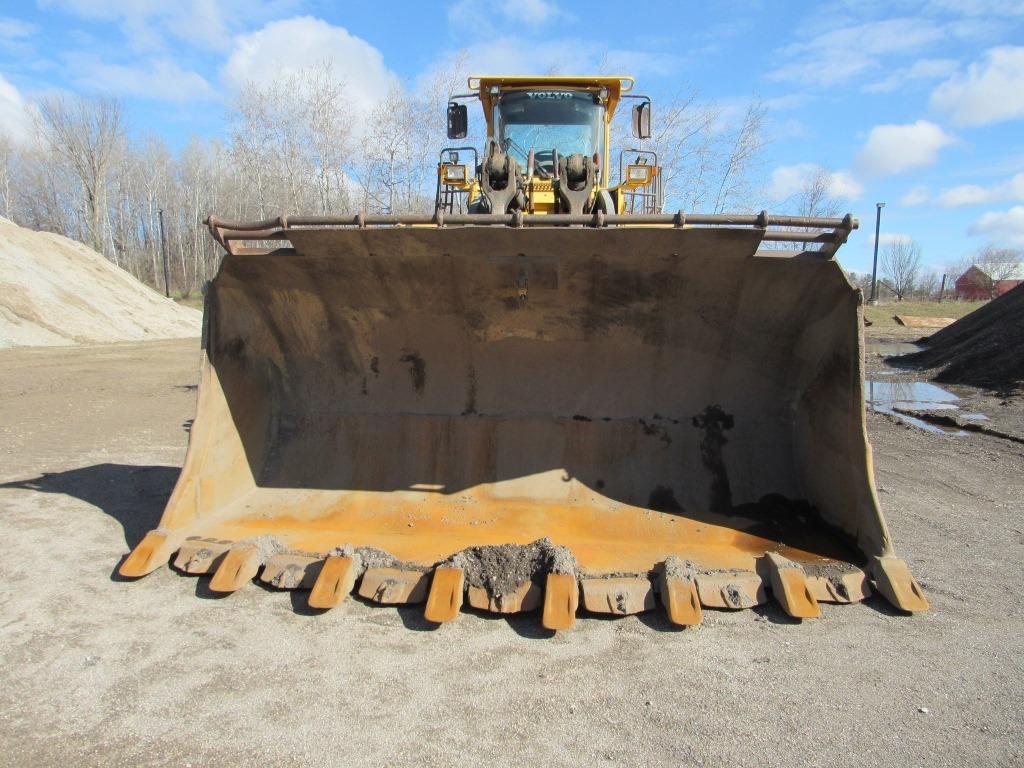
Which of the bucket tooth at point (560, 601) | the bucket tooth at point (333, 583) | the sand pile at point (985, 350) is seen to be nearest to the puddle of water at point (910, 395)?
the sand pile at point (985, 350)

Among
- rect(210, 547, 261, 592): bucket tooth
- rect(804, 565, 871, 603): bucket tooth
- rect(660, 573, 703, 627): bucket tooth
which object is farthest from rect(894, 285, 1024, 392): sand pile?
rect(210, 547, 261, 592): bucket tooth

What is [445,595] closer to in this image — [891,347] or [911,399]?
[911,399]

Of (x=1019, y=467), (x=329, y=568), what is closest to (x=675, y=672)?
(x=329, y=568)

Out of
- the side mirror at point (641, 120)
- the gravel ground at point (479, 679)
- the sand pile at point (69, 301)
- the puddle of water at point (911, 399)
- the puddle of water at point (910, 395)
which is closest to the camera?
the gravel ground at point (479, 679)

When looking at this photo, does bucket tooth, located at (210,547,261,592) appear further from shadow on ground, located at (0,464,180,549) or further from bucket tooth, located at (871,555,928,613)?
bucket tooth, located at (871,555,928,613)

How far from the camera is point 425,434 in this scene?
3.94m

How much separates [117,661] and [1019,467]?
21.4ft

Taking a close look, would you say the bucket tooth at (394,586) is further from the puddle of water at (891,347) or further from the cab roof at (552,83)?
the puddle of water at (891,347)

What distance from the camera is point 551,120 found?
6008 millimetres

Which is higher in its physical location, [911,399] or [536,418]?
[536,418]

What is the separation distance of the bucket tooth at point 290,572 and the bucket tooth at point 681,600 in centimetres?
146

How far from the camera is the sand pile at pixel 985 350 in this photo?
11438 millimetres

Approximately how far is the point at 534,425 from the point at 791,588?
161 centimetres

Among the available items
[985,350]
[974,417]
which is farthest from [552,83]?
[985,350]
